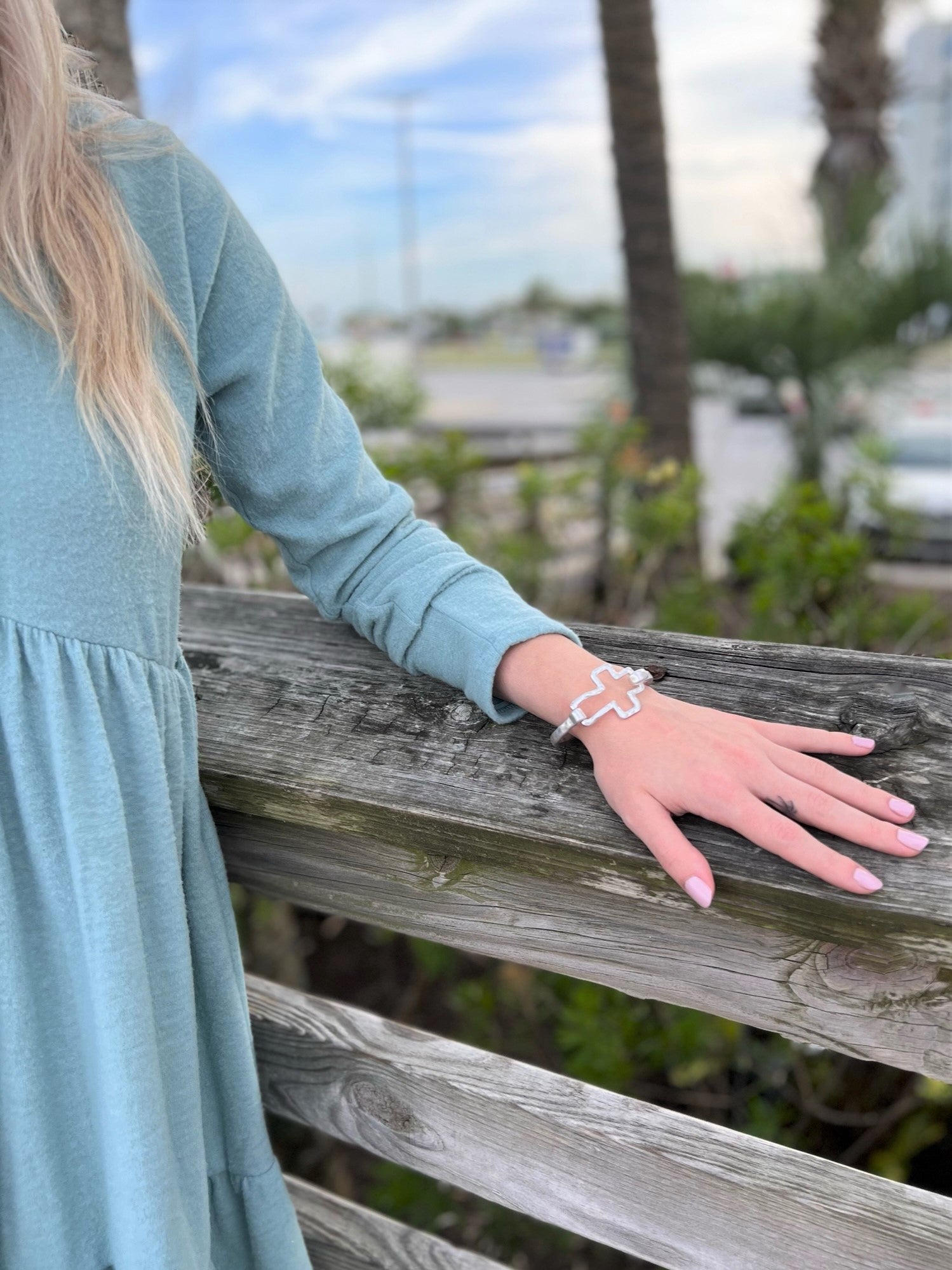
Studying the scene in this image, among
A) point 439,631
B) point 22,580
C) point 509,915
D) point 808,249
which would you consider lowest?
point 509,915

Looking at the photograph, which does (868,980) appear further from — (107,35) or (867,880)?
(107,35)

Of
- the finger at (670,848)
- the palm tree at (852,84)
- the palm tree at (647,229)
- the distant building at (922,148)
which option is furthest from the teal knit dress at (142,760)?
the palm tree at (852,84)

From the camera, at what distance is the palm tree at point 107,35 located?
1970mm

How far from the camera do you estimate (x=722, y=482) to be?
6.91 meters

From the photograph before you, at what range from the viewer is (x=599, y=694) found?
3.08 feet

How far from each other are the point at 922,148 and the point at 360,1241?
55.9 ft

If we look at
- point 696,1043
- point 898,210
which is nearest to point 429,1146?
point 696,1043

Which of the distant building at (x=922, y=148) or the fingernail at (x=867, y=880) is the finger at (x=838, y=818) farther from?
the distant building at (x=922, y=148)

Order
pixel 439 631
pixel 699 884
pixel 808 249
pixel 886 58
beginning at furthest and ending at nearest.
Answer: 1. pixel 886 58
2. pixel 808 249
3. pixel 439 631
4. pixel 699 884

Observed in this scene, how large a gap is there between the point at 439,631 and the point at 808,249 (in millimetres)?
6254

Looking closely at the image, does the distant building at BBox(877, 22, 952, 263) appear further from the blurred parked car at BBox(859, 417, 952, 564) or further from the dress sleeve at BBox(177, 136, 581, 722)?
the dress sleeve at BBox(177, 136, 581, 722)

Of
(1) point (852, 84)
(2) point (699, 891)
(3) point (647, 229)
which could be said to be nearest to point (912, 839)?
(2) point (699, 891)

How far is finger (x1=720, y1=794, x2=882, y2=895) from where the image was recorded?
0.74 metres

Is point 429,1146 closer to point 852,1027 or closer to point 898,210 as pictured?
point 852,1027
